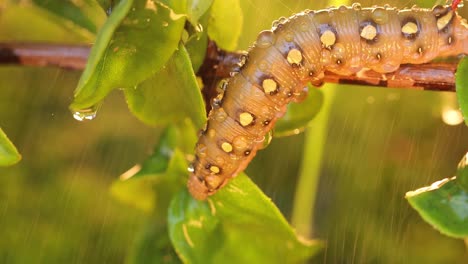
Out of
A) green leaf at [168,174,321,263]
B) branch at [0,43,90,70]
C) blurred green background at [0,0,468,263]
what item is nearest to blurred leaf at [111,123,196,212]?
green leaf at [168,174,321,263]

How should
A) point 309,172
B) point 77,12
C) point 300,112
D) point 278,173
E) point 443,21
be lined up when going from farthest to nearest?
1. point 278,173
2. point 309,172
3. point 77,12
4. point 300,112
5. point 443,21

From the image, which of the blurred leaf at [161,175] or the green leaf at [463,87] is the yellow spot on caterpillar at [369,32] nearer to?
the green leaf at [463,87]

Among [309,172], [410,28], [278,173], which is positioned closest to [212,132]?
[410,28]

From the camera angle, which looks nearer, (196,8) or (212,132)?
(196,8)

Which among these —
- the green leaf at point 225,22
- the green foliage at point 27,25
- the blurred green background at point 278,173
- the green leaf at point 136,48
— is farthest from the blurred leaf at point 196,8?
the blurred green background at point 278,173

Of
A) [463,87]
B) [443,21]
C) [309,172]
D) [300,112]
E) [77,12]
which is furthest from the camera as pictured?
[309,172]

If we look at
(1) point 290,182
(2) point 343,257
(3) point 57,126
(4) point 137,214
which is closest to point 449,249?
(2) point 343,257

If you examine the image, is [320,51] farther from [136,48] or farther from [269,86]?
[136,48]
